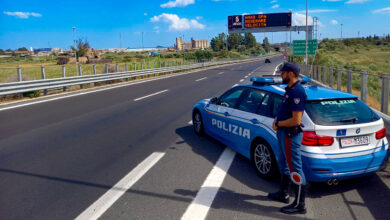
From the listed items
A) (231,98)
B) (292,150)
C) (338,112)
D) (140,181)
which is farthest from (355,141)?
(140,181)

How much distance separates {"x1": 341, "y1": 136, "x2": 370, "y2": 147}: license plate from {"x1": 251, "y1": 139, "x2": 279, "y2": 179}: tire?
0.94 metres

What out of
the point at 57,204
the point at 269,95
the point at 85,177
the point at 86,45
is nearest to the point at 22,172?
the point at 85,177

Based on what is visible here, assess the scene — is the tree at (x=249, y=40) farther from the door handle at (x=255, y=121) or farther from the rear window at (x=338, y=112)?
the rear window at (x=338, y=112)

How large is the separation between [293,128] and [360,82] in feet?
47.0

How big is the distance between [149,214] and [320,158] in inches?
85.8

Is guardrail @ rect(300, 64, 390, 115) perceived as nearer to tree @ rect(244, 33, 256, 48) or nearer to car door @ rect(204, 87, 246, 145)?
car door @ rect(204, 87, 246, 145)

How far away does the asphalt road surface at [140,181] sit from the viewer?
12.9 feet

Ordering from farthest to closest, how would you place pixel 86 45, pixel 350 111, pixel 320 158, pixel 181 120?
pixel 86 45
pixel 181 120
pixel 350 111
pixel 320 158

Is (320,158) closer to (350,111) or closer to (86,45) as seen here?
(350,111)

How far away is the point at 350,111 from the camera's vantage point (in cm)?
449

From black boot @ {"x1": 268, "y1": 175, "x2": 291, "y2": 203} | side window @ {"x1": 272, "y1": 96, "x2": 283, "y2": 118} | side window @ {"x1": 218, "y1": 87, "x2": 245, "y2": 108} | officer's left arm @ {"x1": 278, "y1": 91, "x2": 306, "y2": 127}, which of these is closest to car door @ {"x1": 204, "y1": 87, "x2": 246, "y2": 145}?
side window @ {"x1": 218, "y1": 87, "x2": 245, "y2": 108}

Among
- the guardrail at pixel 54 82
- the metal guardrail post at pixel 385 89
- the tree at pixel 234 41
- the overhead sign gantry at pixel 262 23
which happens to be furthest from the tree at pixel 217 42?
the metal guardrail post at pixel 385 89

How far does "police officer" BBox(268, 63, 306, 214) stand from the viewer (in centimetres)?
366

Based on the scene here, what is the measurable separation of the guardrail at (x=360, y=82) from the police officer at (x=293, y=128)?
7.20 meters
